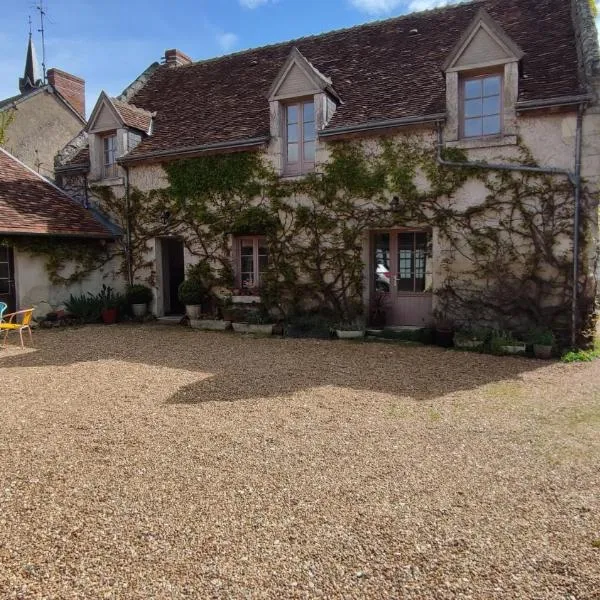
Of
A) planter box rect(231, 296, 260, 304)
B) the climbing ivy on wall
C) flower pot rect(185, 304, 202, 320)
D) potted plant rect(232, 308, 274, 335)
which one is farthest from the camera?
flower pot rect(185, 304, 202, 320)

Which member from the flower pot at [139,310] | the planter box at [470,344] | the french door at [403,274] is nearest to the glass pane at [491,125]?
the french door at [403,274]

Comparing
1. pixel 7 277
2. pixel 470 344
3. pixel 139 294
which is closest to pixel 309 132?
pixel 470 344

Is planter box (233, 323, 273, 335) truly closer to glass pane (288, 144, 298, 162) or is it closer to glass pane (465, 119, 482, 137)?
glass pane (288, 144, 298, 162)

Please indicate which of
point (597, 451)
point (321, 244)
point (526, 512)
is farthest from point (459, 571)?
point (321, 244)

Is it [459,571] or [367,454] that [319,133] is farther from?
[459,571]

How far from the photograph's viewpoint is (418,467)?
3738 millimetres

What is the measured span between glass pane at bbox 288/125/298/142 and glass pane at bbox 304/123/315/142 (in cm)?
21

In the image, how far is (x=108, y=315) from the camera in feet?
37.2

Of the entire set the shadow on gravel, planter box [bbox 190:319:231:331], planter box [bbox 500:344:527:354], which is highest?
planter box [bbox 190:319:231:331]

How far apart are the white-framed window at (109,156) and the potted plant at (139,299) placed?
10.0 ft

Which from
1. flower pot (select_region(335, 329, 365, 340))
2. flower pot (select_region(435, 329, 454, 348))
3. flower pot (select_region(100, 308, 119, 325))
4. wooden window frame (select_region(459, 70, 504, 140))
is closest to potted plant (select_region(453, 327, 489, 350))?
flower pot (select_region(435, 329, 454, 348))

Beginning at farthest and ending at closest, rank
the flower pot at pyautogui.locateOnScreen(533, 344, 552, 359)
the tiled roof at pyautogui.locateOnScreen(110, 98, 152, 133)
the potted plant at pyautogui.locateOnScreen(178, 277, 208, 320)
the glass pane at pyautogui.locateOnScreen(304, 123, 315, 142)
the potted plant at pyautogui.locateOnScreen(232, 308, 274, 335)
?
the tiled roof at pyautogui.locateOnScreen(110, 98, 152, 133) < the potted plant at pyautogui.locateOnScreen(178, 277, 208, 320) < the glass pane at pyautogui.locateOnScreen(304, 123, 315, 142) < the potted plant at pyautogui.locateOnScreen(232, 308, 274, 335) < the flower pot at pyautogui.locateOnScreen(533, 344, 552, 359)

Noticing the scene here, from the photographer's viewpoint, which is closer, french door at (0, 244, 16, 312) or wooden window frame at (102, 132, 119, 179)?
french door at (0, 244, 16, 312)

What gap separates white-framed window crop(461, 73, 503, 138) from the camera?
8555 mm
